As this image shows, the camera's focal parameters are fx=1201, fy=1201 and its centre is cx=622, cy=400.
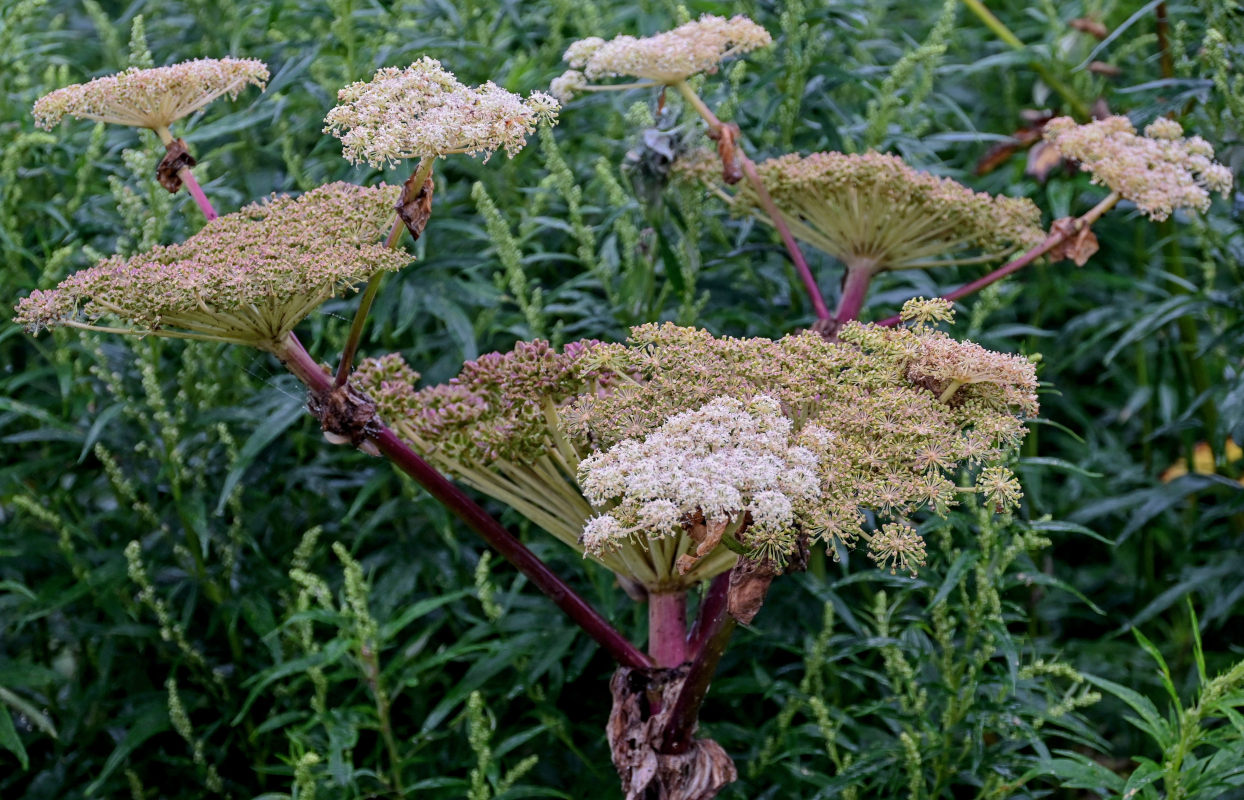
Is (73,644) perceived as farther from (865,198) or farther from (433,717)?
(865,198)

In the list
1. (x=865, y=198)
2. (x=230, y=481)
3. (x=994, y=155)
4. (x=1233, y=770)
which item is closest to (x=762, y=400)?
(x=865, y=198)

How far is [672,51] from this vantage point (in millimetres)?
2557

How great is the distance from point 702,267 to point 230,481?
4.26ft

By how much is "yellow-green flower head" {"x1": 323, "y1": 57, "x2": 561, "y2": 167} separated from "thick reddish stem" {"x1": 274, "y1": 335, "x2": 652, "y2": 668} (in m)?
0.39

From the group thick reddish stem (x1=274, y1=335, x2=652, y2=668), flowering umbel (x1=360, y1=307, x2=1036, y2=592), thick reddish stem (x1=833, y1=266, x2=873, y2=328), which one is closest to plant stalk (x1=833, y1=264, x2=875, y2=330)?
thick reddish stem (x1=833, y1=266, x2=873, y2=328)

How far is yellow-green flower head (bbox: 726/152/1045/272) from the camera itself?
2574 mm

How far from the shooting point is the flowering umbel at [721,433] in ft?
5.48

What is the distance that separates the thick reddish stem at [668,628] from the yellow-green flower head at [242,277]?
2.53 ft

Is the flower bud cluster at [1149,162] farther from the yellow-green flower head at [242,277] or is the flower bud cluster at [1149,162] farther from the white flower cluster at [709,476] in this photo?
the yellow-green flower head at [242,277]

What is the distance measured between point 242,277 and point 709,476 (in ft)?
2.57

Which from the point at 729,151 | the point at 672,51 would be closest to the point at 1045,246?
the point at 729,151

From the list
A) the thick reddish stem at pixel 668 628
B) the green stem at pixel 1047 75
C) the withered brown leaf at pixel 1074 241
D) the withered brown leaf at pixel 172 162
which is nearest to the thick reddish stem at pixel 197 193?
the withered brown leaf at pixel 172 162

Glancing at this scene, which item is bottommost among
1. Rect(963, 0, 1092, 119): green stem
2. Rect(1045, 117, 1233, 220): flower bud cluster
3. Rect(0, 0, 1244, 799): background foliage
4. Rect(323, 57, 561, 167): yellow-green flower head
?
Rect(0, 0, 1244, 799): background foliage

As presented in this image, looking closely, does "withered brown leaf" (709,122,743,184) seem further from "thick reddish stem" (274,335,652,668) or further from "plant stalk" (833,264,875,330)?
"thick reddish stem" (274,335,652,668)
